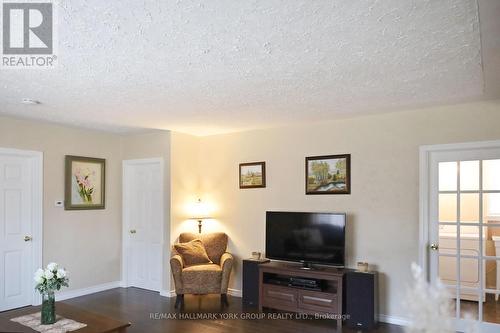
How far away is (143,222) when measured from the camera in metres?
6.00

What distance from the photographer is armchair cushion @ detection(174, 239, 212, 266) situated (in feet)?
17.2

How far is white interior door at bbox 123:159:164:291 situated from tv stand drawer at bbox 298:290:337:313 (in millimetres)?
2228

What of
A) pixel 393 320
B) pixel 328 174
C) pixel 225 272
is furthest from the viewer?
pixel 225 272

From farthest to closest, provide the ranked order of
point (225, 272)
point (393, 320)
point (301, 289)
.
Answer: point (225, 272) → point (301, 289) → point (393, 320)

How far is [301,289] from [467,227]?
1922 millimetres

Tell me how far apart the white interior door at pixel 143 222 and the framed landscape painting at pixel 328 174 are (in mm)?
2196

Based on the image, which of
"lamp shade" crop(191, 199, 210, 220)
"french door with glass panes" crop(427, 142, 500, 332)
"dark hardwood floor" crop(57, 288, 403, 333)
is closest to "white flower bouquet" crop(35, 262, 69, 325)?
"dark hardwood floor" crop(57, 288, 403, 333)

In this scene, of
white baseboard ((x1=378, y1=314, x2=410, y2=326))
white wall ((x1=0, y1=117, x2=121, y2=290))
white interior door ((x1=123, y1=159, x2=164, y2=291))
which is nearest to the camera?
white baseboard ((x1=378, y1=314, x2=410, y2=326))

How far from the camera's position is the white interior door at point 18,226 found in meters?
4.81

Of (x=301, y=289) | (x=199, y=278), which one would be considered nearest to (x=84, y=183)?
(x=199, y=278)

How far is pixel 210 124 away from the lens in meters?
5.16

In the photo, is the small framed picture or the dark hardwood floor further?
the small framed picture

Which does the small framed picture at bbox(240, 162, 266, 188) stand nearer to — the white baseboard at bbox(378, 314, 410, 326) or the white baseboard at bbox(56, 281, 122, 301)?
the white baseboard at bbox(378, 314, 410, 326)

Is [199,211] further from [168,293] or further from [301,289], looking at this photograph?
[301,289]
